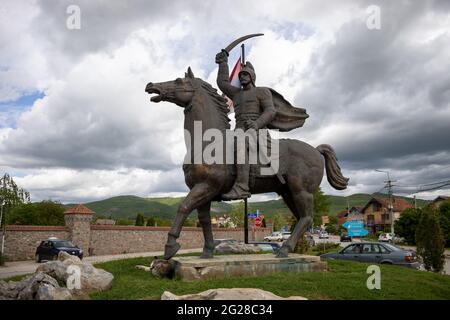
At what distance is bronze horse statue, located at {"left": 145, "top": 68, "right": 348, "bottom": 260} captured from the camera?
664 cm

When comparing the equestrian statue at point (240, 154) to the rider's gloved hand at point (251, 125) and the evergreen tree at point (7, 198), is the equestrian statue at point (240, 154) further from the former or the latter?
the evergreen tree at point (7, 198)

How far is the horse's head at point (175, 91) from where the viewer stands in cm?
689

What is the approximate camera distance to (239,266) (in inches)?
265

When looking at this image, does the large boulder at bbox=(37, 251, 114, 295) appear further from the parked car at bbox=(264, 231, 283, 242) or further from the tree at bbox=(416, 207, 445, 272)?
the parked car at bbox=(264, 231, 283, 242)

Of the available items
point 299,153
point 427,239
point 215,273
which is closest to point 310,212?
point 299,153

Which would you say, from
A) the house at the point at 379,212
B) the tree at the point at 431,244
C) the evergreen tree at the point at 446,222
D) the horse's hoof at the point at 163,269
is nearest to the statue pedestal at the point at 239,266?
the horse's hoof at the point at 163,269

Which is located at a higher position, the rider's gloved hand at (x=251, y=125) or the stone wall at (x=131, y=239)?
the rider's gloved hand at (x=251, y=125)

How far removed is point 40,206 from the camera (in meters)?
40.1

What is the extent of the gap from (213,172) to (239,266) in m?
1.74

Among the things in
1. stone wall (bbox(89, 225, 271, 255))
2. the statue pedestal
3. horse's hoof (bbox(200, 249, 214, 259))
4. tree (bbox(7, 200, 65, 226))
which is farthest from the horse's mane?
tree (bbox(7, 200, 65, 226))

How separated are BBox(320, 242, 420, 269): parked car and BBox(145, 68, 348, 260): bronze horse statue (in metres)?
5.96

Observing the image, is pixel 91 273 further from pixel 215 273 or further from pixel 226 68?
pixel 226 68

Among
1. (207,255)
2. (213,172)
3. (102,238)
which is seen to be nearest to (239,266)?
(207,255)
